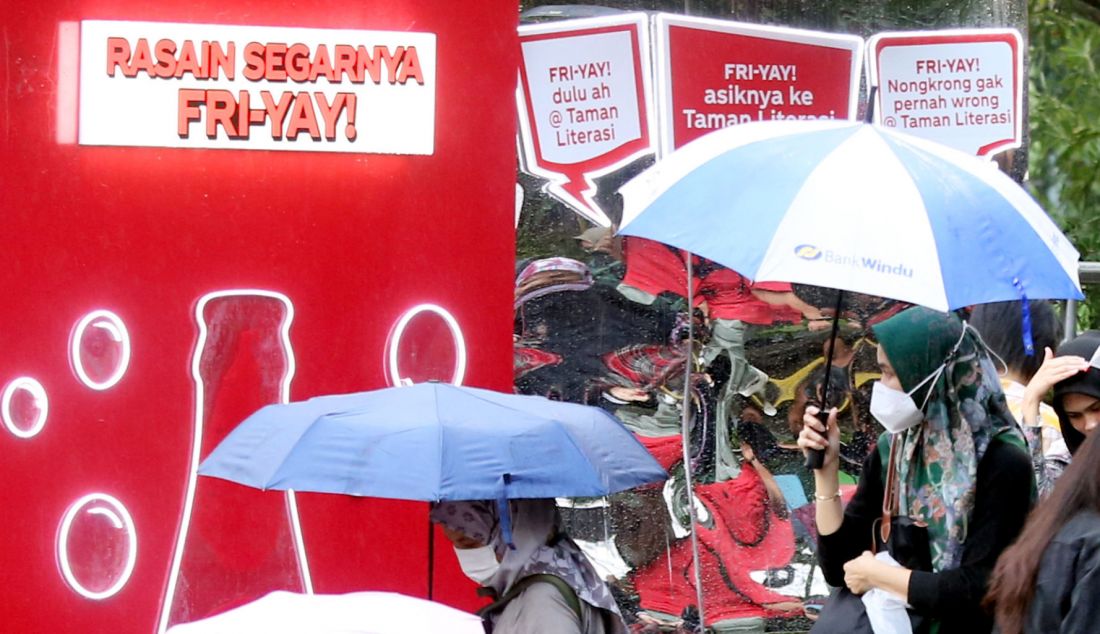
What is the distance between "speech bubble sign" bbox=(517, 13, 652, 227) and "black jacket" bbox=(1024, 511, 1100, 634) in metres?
2.76

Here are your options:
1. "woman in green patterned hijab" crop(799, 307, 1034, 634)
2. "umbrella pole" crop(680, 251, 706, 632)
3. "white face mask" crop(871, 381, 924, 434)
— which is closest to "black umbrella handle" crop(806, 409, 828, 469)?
"woman in green patterned hijab" crop(799, 307, 1034, 634)

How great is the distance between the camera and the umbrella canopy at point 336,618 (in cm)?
269

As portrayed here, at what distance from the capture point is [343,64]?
18.2 ft

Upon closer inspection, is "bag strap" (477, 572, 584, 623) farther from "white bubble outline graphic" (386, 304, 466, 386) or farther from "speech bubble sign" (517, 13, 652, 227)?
"speech bubble sign" (517, 13, 652, 227)

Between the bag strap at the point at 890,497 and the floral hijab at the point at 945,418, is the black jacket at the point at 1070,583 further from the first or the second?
the bag strap at the point at 890,497

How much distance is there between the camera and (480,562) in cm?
410

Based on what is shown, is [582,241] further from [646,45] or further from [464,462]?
[464,462]

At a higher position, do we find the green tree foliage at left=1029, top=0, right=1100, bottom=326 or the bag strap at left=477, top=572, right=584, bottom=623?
the green tree foliage at left=1029, top=0, right=1100, bottom=326

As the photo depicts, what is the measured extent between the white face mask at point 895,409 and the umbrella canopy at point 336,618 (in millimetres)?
1447

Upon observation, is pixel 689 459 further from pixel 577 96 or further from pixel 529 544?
pixel 529 544

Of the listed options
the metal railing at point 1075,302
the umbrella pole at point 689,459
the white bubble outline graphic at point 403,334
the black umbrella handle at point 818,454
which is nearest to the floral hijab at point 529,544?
the black umbrella handle at point 818,454

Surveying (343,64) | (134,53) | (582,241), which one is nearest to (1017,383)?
(582,241)

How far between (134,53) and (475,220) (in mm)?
1332

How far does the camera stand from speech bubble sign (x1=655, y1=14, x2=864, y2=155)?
18.9 ft
